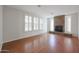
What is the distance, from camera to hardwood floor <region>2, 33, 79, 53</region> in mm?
1870

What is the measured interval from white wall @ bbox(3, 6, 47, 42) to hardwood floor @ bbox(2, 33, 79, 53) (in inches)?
4.4

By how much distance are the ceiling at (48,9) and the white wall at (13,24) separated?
130 millimetres

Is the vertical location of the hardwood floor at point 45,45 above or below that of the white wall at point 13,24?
below

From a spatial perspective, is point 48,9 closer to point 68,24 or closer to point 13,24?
point 68,24

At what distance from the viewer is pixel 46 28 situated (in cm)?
208

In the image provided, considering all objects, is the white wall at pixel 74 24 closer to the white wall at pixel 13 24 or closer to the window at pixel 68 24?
the window at pixel 68 24

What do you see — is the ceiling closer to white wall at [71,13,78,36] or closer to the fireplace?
white wall at [71,13,78,36]

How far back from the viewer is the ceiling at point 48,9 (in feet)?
6.10

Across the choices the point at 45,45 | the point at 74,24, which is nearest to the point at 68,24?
the point at 74,24

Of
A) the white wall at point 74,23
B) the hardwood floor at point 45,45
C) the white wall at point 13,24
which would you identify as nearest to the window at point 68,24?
the white wall at point 74,23

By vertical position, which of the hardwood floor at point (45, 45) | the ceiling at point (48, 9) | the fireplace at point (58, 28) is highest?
the ceiling at point (48, 9)

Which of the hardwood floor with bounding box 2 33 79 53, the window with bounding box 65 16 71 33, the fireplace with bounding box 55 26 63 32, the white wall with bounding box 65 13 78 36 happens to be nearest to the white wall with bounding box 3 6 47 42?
the hardwood floor with bounding box 2 33 79 53

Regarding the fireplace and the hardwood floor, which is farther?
the fireplace
